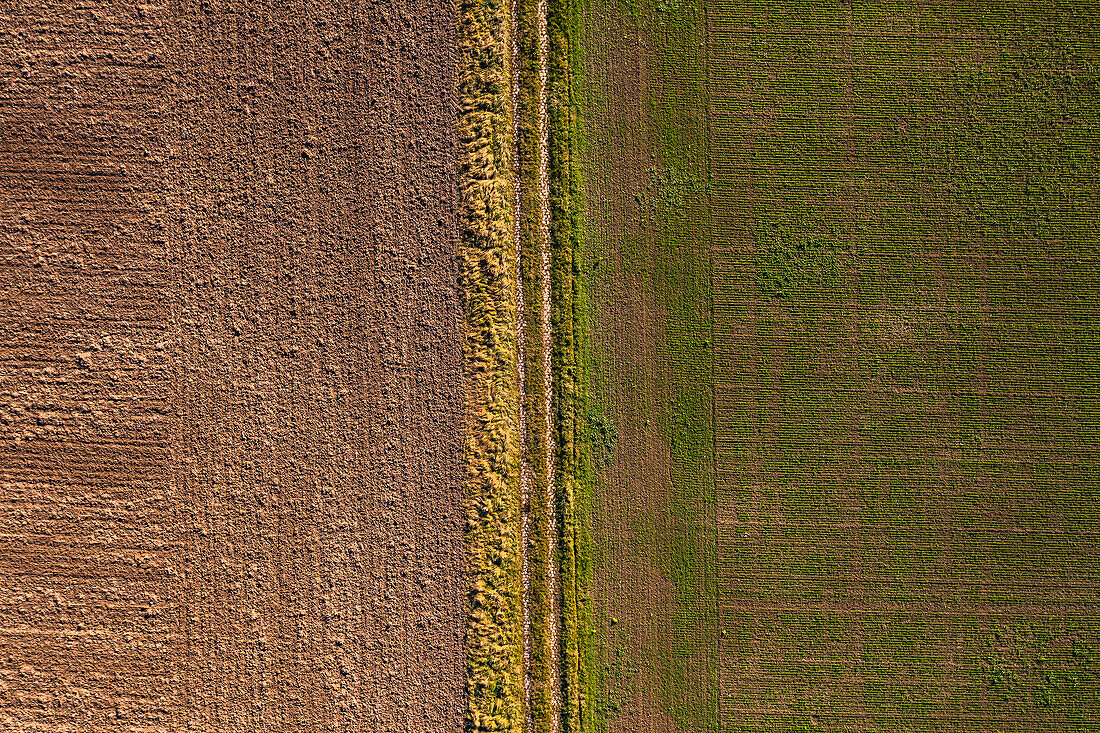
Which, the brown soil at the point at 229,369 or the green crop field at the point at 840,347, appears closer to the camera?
the brown soil at the point at 229,369

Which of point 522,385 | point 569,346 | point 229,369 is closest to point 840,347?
point 569,346

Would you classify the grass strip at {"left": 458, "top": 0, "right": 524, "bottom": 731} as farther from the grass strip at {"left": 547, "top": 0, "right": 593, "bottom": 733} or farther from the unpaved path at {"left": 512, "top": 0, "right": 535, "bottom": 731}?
the grass strip at {"left": 547, "top": 0, "right": 593, "bottom": 733}

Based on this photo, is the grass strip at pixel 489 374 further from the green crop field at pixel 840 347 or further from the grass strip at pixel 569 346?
the green crop field at pixel 840 347

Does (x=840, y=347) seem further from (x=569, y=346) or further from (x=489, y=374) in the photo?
(x=489, y=374)

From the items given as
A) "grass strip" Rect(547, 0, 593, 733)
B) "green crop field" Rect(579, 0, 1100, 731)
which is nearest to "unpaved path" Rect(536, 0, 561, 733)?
"grass strip" Rect(547, 0, 593, 733)

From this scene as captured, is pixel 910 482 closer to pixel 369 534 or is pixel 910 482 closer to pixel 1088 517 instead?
pixel 1088 517

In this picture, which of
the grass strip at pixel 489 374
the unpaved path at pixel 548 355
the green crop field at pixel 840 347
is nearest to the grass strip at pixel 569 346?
the unpaved path at pixel 548 355

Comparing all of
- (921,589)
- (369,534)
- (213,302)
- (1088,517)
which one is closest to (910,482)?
(921,589)
